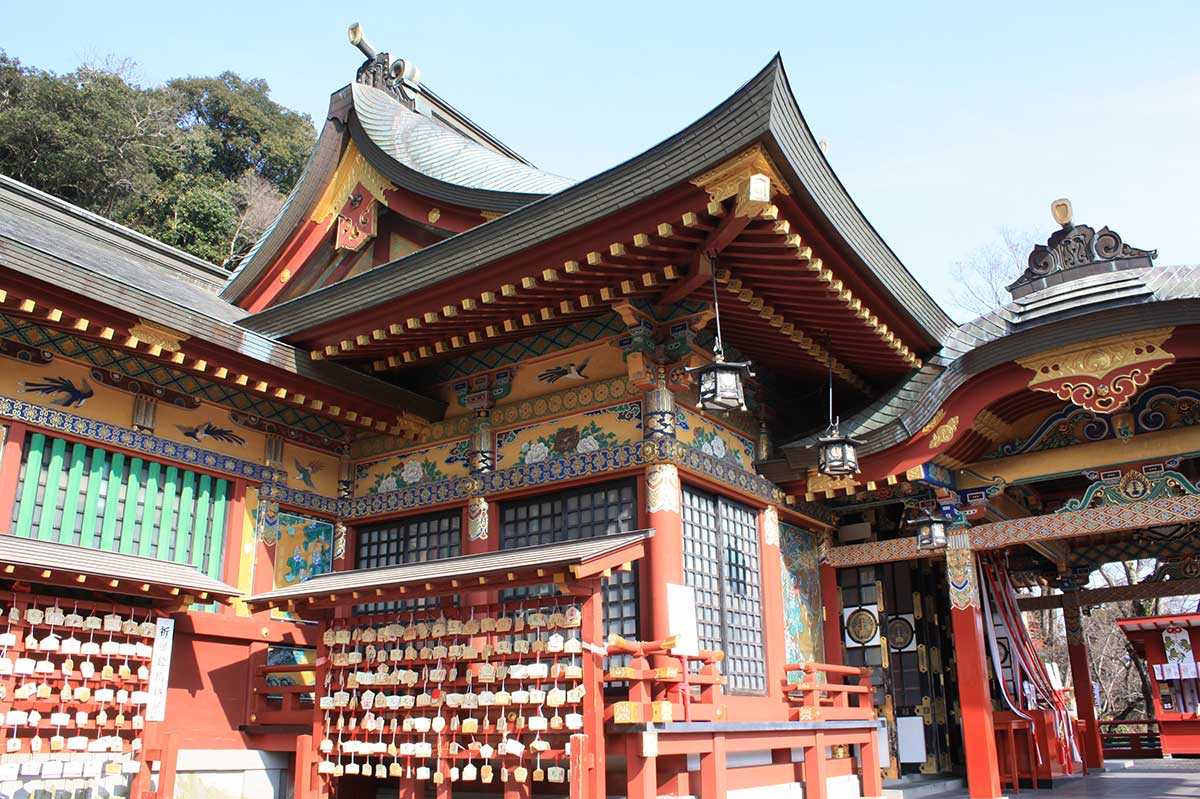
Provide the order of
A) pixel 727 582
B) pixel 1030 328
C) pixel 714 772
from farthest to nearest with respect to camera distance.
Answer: pixel 727 582 → pixel 1030 328 → pixel 714 772

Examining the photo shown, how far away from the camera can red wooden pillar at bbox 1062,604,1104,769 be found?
15648mm

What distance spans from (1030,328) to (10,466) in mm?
9504

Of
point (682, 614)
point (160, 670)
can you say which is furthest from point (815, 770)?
point (160, 670)

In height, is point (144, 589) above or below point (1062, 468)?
below

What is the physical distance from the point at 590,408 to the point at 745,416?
6.56ft

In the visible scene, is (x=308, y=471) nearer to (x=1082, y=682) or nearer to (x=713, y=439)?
(x=713, y=439)

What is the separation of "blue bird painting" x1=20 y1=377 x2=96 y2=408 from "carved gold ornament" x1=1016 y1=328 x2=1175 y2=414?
9.01 metres

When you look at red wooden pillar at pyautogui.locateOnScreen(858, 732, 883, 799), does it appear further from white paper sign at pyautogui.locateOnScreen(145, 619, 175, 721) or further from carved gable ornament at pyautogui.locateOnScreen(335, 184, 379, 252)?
carved gable ornament at pyautogui.locateOnScreen(335, 184, 379, 252)

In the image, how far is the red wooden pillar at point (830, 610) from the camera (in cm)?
1137

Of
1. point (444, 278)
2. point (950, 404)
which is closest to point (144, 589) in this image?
point (444, 278)

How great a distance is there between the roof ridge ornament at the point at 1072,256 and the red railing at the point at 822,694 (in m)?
4.55

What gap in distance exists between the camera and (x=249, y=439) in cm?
1011

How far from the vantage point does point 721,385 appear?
7.91 metres

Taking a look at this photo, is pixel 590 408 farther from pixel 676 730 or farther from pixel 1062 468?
pixel 1062 468
